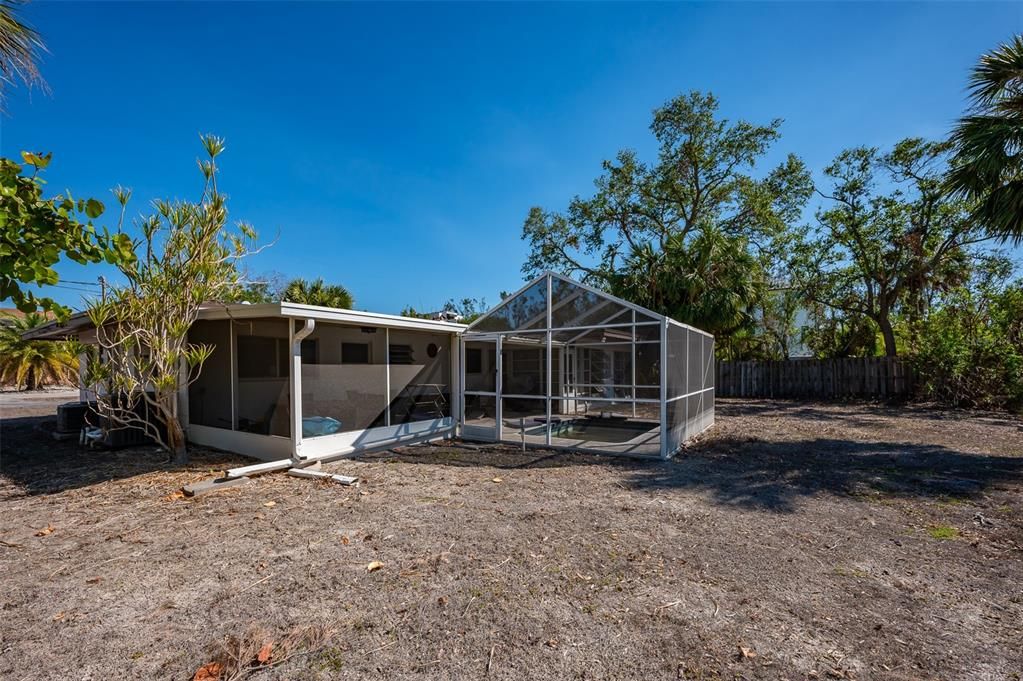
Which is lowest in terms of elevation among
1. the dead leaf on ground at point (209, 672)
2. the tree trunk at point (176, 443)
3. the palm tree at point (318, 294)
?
the dead leaf on ground at point (209, 672)

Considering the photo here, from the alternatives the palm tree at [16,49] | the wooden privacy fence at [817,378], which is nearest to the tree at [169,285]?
the palm tree at [16,49]

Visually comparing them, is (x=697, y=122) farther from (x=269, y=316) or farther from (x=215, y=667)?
(x=215, y=667)

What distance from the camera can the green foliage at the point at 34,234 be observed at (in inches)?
104

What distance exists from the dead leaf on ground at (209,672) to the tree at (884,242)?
1987cm

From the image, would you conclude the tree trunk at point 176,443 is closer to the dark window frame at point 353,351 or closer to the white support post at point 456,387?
the dark window frame at point 353,351

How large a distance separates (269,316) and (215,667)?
5.12m

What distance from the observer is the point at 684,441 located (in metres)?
8.43

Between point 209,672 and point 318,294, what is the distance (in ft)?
56.3

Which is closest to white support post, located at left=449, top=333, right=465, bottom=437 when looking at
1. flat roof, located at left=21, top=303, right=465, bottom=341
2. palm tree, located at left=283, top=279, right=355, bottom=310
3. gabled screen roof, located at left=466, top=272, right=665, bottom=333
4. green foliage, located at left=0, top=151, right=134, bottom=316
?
flat roof, located at left=21, top=303, right=465, bottom=341

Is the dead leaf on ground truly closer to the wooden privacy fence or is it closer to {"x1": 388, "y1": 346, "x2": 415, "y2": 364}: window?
{"x1": 388, "y1": 346, "x2": 415, "y2": 364}: window

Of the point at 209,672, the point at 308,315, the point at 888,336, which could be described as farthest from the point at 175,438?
the point at 888,336

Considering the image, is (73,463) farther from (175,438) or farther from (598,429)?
(598,429)

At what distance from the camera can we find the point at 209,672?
2.28 m

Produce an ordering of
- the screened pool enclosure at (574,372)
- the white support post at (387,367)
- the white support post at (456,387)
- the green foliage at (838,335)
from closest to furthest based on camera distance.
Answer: the screened pool enclosure at (574,372) < the white support post at (387,367) < the white support post at (456,387) < the green foliage at (838,335)
